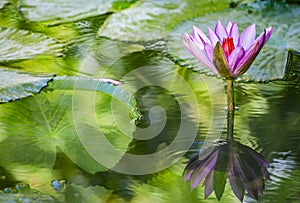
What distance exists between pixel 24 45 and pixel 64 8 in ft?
0.87

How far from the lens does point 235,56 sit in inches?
40.5

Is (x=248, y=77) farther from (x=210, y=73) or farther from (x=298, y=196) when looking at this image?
(x=298, y=196)

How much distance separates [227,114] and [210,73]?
0.17m

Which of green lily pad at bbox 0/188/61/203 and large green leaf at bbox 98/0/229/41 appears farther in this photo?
large green leaf at bbox 98/0/229/41

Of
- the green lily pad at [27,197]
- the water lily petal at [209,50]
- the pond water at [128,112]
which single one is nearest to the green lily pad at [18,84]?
the pond water at [128,112]

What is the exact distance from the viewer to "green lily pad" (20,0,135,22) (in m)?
1.60

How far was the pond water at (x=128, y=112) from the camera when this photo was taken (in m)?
0.96

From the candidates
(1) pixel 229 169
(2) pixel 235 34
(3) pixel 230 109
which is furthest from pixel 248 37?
(1) pixel 229 169

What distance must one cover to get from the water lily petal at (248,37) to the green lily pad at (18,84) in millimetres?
454

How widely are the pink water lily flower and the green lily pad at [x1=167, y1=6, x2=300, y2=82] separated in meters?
0.19

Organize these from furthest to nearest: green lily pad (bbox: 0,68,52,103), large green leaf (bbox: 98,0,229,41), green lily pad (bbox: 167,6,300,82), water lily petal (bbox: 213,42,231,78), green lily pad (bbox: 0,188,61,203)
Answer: large green leaf (bbox: 98,0,229,41), green lily pad (bbox: 167,6,300,82), green lily pad (bbox: 0,68,52,103), water lily petal (bbox: 213,42,231,78), green lily pad (bbox: 0,188,61,203)

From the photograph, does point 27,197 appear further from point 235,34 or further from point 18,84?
point 235,34

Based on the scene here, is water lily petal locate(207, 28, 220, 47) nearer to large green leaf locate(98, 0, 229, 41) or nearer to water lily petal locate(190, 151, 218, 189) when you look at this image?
water lily petal locate(190, 151, 218, 189)

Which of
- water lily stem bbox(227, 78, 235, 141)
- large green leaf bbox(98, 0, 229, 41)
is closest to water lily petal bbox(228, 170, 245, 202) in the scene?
water lily stem bbox(227, 78, 235, 141)
